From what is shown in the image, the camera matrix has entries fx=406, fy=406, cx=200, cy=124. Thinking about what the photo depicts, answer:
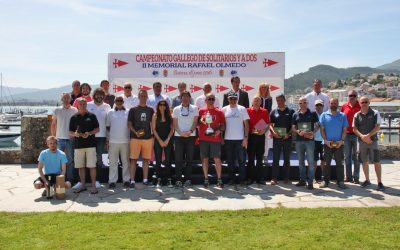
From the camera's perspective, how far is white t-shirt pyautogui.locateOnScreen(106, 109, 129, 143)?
7879mm

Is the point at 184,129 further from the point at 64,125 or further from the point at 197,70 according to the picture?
the point at 197,70

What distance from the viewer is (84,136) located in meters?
7.44

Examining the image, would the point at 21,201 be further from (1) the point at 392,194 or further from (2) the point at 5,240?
(1) the point at 392,194

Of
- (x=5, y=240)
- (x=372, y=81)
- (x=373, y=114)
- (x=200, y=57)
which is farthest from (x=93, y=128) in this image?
(x=372, y=81)

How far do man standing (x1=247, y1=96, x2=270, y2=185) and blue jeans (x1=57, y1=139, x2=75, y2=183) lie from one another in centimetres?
351

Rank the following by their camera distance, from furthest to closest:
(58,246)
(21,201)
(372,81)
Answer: (372,81) < (21,201) < (58,246)

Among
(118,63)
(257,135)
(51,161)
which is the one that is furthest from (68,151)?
(118,63)

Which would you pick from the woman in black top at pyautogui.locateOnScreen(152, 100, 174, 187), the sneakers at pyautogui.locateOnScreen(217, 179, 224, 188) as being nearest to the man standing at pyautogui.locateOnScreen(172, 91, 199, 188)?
the woman in black top at pyautogui.locateOnScreen(152, 100, 174, 187)

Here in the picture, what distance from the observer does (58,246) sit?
4539mm

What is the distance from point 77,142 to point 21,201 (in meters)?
→ 1.39

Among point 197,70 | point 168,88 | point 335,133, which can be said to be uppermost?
point 197,70

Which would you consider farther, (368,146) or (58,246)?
(368,146)

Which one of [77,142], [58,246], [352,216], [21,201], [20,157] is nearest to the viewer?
[58,246]

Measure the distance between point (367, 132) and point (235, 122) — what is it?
2.54 metres
